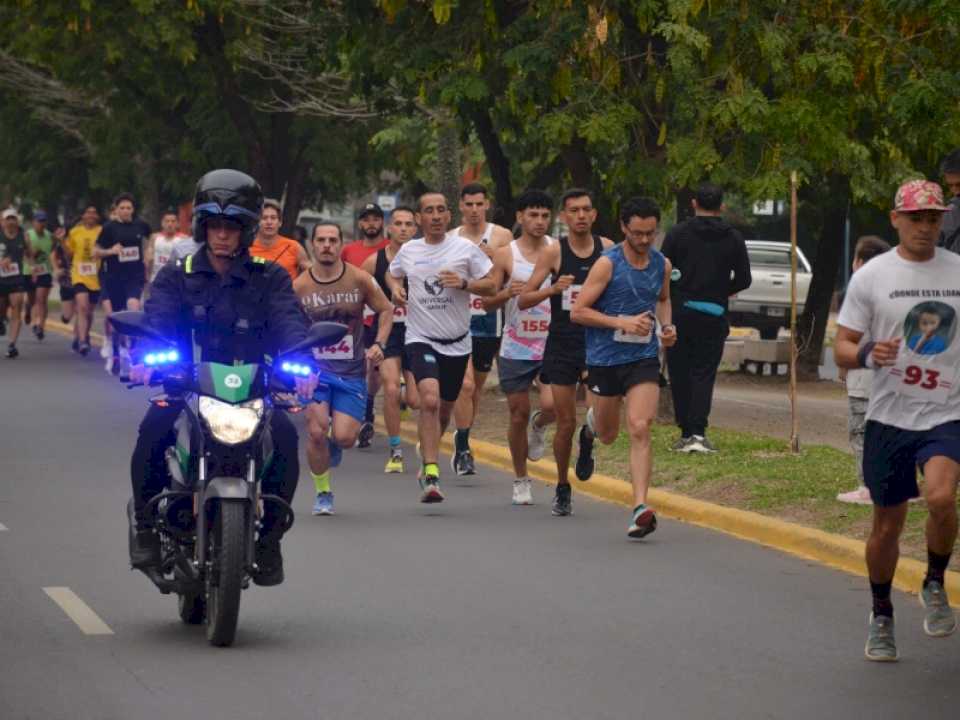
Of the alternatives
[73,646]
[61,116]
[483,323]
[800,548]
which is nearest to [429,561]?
[800,548]

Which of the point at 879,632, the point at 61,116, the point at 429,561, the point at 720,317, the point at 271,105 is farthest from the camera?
the point at 61,116

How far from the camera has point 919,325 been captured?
332 inches

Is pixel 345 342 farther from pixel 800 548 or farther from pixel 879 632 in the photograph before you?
pixel 879 632

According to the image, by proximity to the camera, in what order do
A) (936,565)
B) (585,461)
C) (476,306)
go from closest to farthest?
(936,565), (585,461), (476,306)

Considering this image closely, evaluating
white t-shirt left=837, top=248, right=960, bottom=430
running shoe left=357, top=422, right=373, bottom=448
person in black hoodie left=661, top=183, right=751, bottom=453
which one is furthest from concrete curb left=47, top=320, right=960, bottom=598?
white t-shirt left=837, top=248, right=960, bottom=430

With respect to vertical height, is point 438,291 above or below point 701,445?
above

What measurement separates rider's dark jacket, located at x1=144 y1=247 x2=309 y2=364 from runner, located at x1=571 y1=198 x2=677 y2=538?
3.67 m

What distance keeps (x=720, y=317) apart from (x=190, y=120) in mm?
19668

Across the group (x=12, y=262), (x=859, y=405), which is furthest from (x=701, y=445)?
(x=12, y=262)

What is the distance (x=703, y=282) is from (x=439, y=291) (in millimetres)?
2817

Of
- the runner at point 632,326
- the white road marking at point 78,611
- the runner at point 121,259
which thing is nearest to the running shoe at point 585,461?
the runner at point 632,326

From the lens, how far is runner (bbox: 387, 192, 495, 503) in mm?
14594

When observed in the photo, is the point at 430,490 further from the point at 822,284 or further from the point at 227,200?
the point at 822,284

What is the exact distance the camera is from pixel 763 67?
56.0 feet
